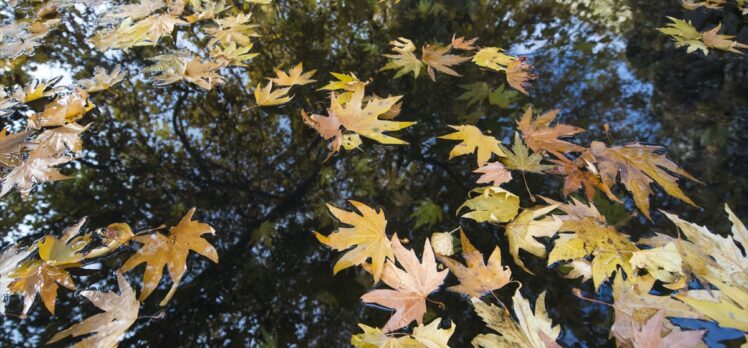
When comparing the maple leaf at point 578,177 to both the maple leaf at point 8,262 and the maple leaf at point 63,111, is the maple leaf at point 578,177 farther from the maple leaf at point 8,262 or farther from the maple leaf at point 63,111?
the maple leaf at point 63,111

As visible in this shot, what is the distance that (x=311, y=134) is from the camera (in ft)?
5.22

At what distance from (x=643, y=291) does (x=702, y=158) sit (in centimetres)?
82

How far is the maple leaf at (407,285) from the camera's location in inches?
33.9

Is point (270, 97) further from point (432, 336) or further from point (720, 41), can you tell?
point (720, 41)

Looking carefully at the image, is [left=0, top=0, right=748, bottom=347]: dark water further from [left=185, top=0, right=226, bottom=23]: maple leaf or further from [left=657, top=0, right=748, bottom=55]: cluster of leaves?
[left=185, top=0, right=226, bottom=23]: maple leaf

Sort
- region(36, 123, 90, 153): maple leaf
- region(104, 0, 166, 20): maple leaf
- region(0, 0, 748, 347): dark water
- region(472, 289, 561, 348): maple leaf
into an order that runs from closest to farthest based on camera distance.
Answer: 1. region(472, 289, 561, 348): maple leaf
2. region(0, 0, 748, 347): dark water
3. region(36, 123, 90, 153): maple leaf
4. region(104, 0, 166, 20): maple leaf

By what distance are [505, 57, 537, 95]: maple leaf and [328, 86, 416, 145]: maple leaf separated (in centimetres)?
62

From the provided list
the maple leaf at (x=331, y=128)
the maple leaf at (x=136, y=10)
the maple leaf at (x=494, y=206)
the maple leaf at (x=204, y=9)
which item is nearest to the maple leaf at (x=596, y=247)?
the maple leaf at (x=494, y=206)

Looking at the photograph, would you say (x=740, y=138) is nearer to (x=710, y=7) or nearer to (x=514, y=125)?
(x=514, y=125)

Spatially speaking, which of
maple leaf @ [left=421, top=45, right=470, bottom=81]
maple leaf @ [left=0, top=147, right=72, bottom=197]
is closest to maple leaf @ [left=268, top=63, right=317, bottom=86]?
maple leaf @ [left=421, top=45, right=470, bottom=81]

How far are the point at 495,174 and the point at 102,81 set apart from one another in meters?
1.64

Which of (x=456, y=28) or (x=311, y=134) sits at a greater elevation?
(x=456, y=28)

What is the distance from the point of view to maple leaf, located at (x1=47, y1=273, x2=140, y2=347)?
2.77 ft

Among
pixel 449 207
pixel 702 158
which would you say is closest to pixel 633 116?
Result: pixel 702 158
